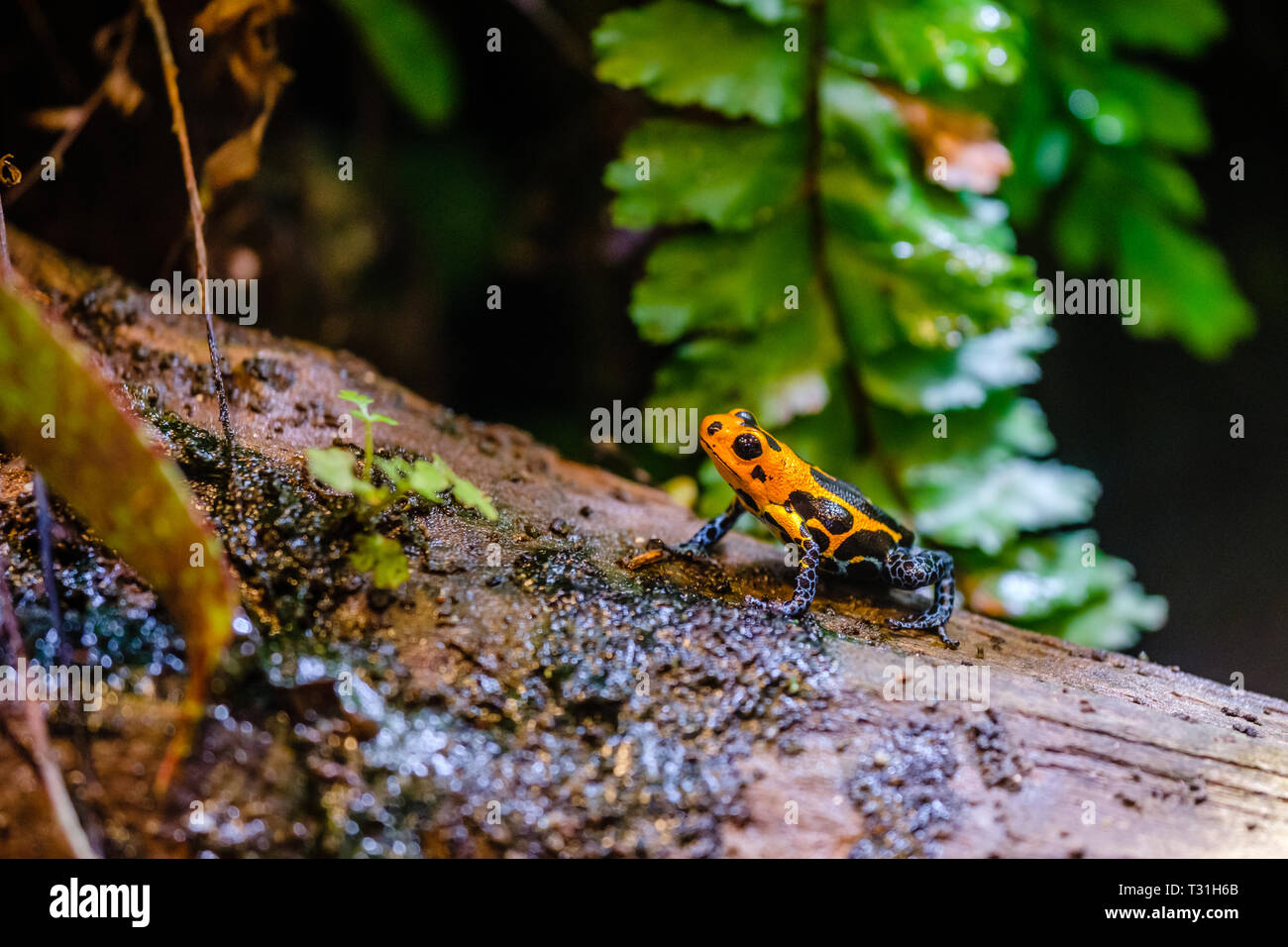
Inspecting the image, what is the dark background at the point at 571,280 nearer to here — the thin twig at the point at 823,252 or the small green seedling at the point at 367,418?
the thin twig at the point at 823,252

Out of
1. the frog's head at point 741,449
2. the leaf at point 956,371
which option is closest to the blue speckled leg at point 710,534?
the frog's head at point 741,449

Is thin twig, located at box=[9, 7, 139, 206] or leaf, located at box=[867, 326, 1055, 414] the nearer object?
thin twig, located at box=[9, 7, 139, 206]

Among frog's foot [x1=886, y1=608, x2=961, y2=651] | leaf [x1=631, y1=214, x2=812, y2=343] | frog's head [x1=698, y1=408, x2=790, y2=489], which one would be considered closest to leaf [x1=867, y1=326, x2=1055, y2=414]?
leaf [x1=631, y1=214, x2=812, y2=343]

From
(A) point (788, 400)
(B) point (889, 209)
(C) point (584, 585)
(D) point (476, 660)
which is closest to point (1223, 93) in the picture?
(B) point (889, 209)

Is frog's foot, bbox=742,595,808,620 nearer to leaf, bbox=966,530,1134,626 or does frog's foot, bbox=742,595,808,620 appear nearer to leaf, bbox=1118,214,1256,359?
leaf, bbox=966,530,1134,626

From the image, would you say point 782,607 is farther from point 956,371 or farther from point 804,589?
point 956,371

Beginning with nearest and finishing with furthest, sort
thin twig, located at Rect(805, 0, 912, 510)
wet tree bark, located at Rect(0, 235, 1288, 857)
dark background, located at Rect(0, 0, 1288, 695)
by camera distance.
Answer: wet tree bark, located at Rect(0, 235, 1288, 857) → thin twig, located at Rect(805, 0, 912, 510) → dark background, located at Rect(0, 0, 1288, 695)

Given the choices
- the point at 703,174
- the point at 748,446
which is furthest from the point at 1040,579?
the point at 703,174

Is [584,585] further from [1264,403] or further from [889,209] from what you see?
[1264,403]
